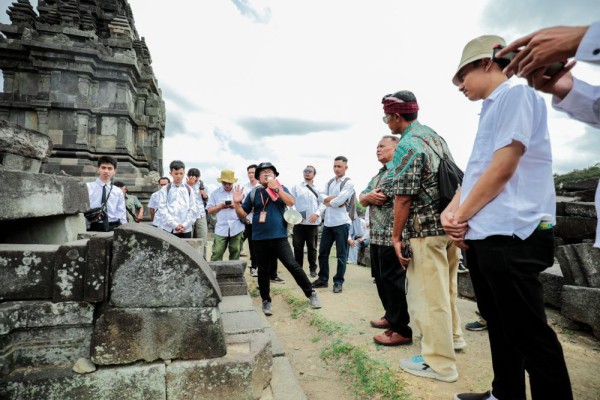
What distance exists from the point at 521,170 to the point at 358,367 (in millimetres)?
2081

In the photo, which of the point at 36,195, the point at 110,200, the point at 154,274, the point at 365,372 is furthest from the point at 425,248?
the point at 110,200

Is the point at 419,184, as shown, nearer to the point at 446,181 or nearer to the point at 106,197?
the point at 446,181

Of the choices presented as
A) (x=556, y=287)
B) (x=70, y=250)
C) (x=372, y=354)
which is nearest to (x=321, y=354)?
(x=372, y=354)

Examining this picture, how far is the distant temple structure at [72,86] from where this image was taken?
11211mm

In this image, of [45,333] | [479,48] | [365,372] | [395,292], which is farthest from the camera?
[395,292]

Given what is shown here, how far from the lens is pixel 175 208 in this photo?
550cm

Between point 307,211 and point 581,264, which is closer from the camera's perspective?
point 581,264

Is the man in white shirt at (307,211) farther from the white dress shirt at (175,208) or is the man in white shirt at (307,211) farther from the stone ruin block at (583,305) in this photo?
the stone ruin block at (583,305)

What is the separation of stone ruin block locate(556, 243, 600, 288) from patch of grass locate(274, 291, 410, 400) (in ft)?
8.33

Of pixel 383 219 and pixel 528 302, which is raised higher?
pixel 383 219

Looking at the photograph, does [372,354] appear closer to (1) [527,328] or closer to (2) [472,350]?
(2) [472,350]

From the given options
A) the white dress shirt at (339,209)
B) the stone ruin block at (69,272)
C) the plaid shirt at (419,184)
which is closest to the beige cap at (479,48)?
the plaid shirt at (419,184)

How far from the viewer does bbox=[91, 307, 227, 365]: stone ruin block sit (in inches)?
77.0

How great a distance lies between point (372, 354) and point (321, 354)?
555mm
